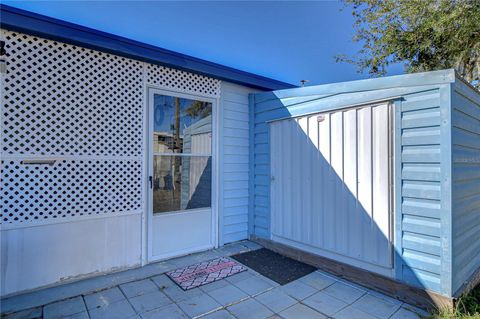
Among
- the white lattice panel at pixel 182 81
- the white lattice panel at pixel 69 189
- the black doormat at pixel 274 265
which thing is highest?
the white lattice panel at pixel 182 81

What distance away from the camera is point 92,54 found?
9.52ft

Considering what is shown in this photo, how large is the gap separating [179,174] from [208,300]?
174cm

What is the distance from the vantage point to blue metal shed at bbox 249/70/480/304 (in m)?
2.29

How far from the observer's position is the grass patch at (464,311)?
2.15m

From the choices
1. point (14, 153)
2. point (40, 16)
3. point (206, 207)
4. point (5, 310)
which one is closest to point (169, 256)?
point (206, 207)

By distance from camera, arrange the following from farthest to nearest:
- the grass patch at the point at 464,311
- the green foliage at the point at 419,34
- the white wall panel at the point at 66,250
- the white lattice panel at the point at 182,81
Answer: the green foliage at the point at 419,34, the white lattice panel at the point at 182,81, the white wall panel at the point at 66,250, the grass patch at the point at 464,311

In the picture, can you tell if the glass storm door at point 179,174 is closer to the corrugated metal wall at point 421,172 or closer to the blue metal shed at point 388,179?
the blue metal shed at point 388,179

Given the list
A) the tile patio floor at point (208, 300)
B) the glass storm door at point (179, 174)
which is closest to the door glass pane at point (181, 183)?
the glass storm door at point (179, 174)

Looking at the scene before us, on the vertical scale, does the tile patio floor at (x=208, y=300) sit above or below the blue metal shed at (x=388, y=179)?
below

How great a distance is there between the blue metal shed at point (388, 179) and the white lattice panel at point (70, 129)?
6.97 feet

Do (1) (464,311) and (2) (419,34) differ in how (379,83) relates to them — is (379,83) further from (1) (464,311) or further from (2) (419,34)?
(2) (419,34)

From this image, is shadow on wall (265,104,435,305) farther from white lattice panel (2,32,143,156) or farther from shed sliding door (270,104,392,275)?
white lattice panel (2,32,143,156)

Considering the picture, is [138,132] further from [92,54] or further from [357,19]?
[357,19]

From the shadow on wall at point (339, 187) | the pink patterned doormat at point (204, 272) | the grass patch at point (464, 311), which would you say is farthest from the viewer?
the pink patterned doormat at point (204, 272)
